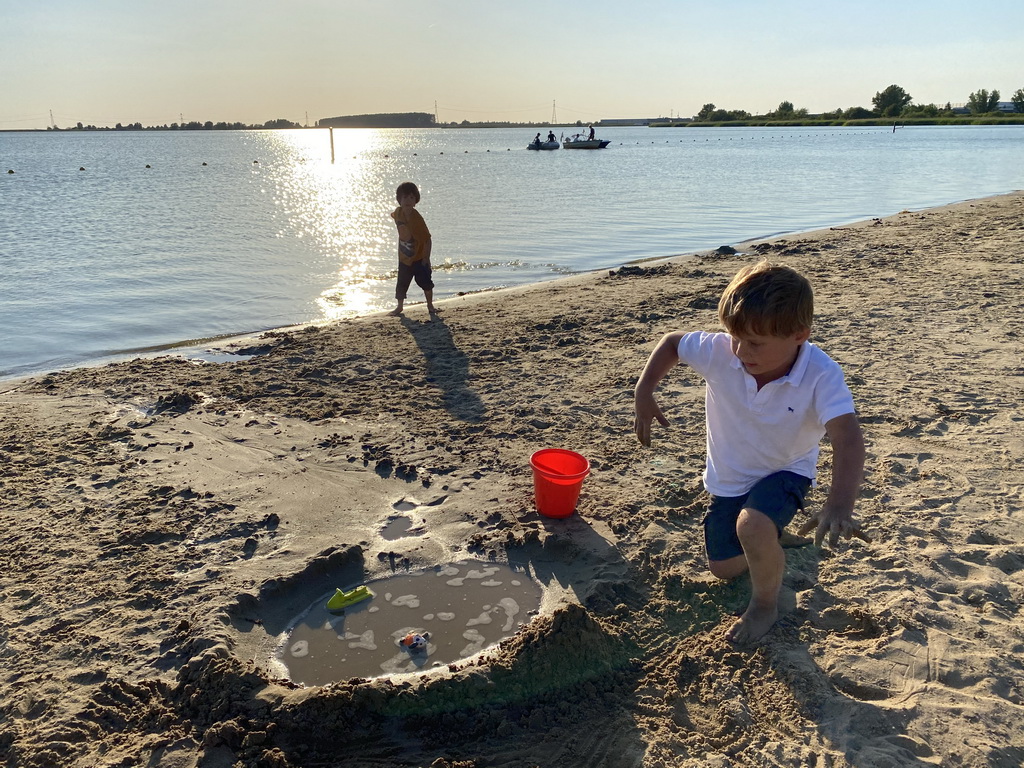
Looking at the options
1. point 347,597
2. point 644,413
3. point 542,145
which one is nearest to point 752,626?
point 644,413

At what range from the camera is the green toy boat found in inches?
128

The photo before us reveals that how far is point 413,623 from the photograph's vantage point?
3158 millimetres

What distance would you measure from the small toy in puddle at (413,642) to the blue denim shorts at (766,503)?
1.37m

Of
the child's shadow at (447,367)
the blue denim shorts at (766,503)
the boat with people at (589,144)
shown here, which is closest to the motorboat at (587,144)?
the boat with people at (589,144)

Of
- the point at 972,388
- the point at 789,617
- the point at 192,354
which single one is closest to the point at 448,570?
the point at 789,617

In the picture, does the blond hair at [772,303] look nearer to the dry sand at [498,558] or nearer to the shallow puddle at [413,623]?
the dry sand at [498,558]

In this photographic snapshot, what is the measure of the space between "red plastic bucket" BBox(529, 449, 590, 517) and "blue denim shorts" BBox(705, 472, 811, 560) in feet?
2.85

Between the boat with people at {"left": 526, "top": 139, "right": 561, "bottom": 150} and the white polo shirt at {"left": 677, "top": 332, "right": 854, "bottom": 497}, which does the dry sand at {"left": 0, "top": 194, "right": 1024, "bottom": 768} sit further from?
the boat with people at {"left": 526, "top": 139, "right": 561, "bottom": 150}

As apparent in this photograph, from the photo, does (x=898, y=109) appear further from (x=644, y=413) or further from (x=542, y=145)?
(x=644, y=413)

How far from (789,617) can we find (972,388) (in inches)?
131

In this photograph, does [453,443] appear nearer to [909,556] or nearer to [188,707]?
[188,707]

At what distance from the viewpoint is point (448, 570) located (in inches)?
139

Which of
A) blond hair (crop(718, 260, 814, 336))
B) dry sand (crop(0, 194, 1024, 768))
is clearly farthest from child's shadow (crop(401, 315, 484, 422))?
blond hair (crop(718, 260, 814, 336))

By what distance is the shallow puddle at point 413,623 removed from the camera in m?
2.92
